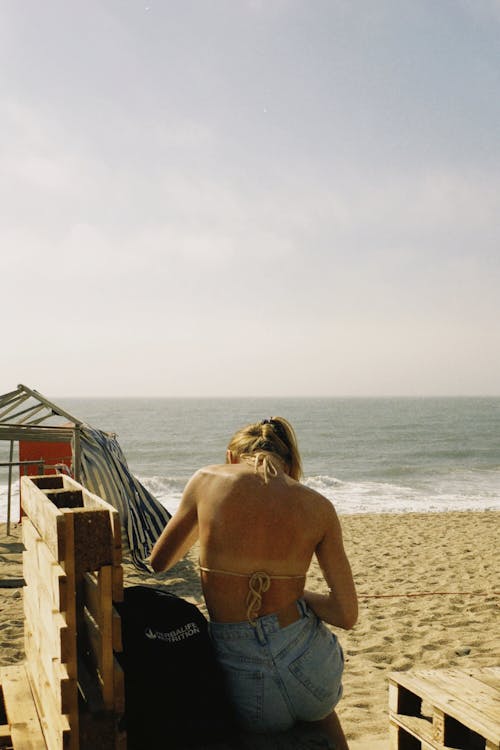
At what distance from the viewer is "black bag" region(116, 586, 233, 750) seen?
6.70 feet

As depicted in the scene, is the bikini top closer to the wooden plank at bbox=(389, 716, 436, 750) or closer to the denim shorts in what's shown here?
the denim shorts

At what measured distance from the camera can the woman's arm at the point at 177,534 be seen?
2.49 meters

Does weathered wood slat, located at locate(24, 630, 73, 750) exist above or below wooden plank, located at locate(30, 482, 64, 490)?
below

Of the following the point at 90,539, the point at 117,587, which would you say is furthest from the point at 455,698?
the point at 90,539

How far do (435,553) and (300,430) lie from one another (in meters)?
49.9

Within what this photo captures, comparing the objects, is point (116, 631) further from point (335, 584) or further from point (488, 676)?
point (488, 676)

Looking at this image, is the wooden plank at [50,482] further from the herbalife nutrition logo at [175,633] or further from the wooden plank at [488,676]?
the wooden plank at [488,676]

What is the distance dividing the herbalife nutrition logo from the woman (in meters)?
0.18

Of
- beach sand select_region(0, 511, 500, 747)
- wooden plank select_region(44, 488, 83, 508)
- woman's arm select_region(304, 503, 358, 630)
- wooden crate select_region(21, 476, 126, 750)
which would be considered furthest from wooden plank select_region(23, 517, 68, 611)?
beach sand select_region(0, 511, 500, 747)

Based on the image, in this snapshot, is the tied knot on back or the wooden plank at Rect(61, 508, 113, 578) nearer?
the wooden plank at Rect(61, 508, 113, 578)

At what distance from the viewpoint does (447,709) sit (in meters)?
2.37

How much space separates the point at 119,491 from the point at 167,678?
6270 millimetres

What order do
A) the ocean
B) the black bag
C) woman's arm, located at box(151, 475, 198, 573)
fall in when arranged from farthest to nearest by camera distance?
the ocean
woman's arm, located at box(151, 475, 198, 573)
the black bag

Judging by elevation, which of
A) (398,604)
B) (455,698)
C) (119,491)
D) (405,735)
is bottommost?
(398,604)
